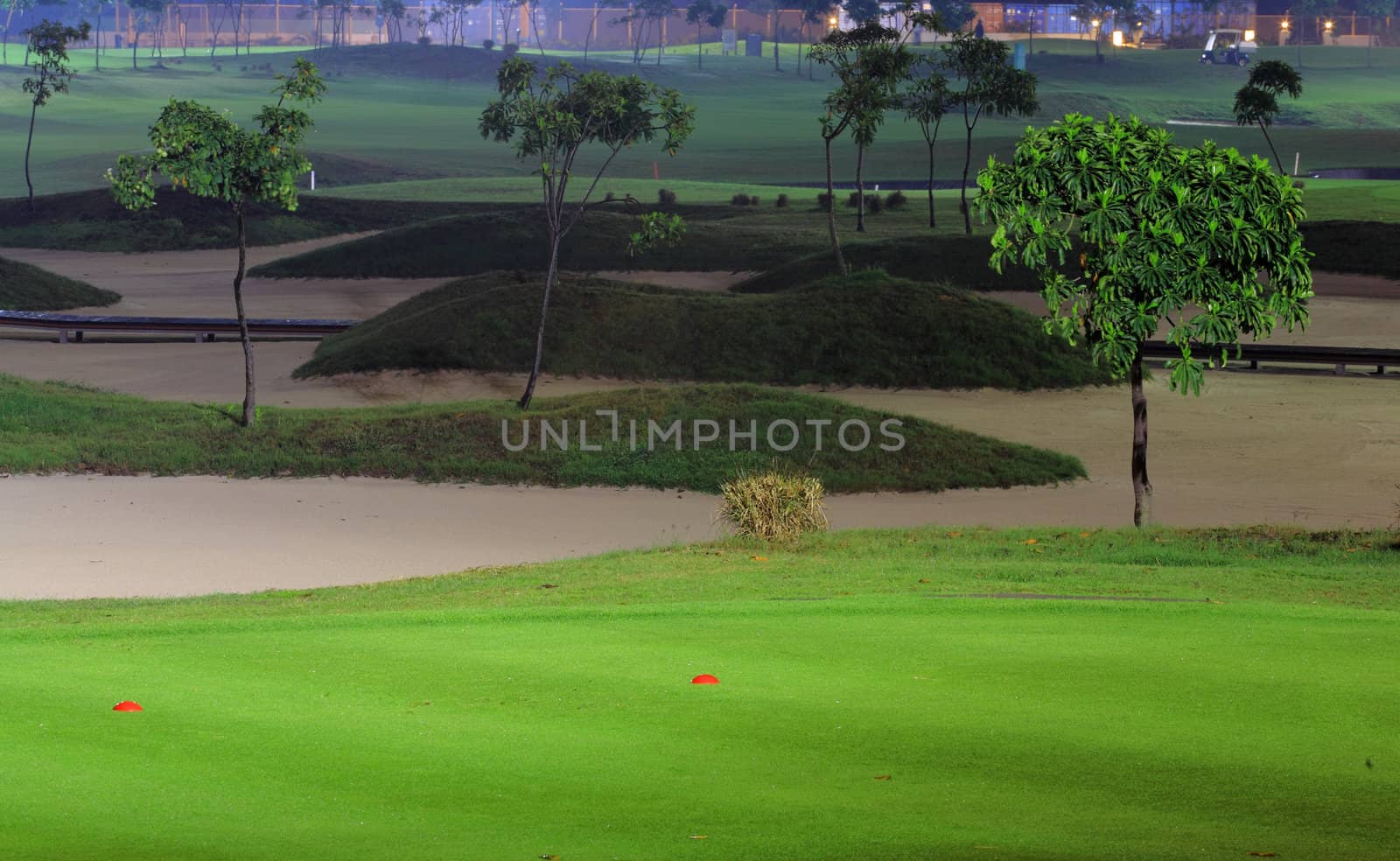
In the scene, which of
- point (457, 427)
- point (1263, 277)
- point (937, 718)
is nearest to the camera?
point (937, 718)

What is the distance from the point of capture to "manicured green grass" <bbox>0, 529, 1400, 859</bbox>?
5.93 metres

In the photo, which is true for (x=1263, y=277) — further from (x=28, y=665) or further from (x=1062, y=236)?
(x=28, y=665)

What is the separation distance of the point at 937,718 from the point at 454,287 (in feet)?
113

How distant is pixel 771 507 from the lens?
18.0m

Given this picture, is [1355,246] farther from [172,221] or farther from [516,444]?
[172,221]

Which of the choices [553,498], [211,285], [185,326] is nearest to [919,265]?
[185,326]

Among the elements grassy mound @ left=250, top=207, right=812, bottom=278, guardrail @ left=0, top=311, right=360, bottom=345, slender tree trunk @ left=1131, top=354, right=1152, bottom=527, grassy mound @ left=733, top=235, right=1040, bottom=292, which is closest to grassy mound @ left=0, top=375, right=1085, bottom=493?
slender tree trunk @ left=1131, top=354, right=1152, bottom=527

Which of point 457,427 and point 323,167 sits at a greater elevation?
point 323,167

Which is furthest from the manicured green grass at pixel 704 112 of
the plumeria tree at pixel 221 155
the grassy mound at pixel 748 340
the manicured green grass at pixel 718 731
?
the manicured green grass at pixel 718 731

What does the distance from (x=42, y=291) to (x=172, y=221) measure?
1935 centimetres

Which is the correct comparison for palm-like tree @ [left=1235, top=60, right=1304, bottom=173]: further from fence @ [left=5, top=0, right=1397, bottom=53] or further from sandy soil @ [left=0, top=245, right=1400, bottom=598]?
fence @ [left=5, top=0, right=1397, bottom=53]

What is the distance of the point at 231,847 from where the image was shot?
5680 mm

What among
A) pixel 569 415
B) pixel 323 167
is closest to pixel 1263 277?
pixel 569 415

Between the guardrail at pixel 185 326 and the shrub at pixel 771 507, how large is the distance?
2545 centimetres
